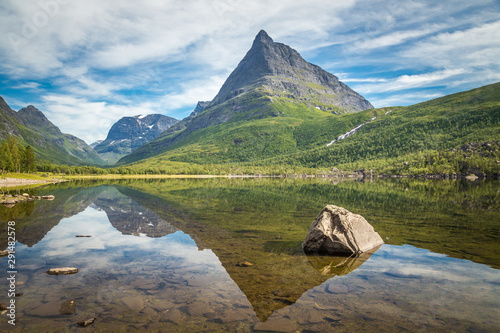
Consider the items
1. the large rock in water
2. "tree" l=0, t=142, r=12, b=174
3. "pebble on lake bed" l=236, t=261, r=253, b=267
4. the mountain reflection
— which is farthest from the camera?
"tree" l=0, t=142, r=12, b=174

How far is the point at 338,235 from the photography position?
18.6 meters

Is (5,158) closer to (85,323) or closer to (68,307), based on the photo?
(68,307)

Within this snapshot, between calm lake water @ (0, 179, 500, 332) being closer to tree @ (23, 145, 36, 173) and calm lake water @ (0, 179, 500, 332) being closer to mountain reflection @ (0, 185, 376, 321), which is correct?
mountain reflection @ (0, 185, 376, 321)

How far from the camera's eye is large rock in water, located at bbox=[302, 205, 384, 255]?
1847 cm

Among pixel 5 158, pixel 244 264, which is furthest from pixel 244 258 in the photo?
pixel 5 158

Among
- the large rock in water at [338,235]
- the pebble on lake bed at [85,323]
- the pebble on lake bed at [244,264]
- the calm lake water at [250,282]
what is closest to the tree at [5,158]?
the calm lake water at [250,282]

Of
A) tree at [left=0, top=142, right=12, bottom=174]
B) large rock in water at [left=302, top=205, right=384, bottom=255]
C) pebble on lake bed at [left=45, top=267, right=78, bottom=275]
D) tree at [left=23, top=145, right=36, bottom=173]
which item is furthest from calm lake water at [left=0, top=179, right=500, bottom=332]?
tree at [left=23, top=145, right=36, bottom=173]

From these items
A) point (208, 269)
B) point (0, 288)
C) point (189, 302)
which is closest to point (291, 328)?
point (189, 302)

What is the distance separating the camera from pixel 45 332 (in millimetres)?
8859

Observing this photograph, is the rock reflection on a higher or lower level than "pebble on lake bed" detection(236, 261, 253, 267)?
lower

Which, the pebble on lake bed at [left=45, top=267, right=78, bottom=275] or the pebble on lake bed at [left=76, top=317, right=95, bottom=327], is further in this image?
the pebble on lake bed at [left=45, top=267, right=78, bottom=275]

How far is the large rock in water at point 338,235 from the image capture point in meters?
18.5

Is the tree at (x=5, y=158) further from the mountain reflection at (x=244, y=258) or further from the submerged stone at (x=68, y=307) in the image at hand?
the submerged stone at (x=68, y=307)

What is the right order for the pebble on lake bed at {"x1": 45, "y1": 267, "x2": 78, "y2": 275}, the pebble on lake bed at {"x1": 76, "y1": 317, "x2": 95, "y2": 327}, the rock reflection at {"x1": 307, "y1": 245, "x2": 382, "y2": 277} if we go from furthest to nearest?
the rock reflection at {"x1": 307, "y1": 245, "x2": 382, "y2": 277}
the pebble on lake bed at {"x1": 45, "y1": 267, "x2": 78, "y2": 275}
the pebble on lake bed at {"x1": 76, "y1": 317, "x2": 95, "y2": 327}
